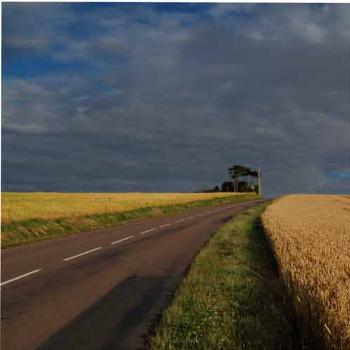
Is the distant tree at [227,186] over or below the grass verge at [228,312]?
over

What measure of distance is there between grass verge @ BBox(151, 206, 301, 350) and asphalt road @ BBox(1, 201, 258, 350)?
0.47 m

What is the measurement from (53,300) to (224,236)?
12942 millimetres

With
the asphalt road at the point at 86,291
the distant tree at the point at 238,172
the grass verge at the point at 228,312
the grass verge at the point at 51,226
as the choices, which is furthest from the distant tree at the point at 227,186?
the grass verge at the point at 228,312

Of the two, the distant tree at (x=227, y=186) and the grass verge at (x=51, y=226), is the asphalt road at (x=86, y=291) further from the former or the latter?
the distant tree at (x=227, y=186)

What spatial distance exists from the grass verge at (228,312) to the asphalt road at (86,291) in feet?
1.55

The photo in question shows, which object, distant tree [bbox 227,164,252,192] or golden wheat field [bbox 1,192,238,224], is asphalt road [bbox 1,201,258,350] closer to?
golden wheat field [bbox 1,192,238,224]

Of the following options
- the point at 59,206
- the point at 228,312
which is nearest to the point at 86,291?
the point at 228,312

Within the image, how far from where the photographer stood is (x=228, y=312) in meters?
8.87

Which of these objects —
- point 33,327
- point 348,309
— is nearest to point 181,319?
point 33,327

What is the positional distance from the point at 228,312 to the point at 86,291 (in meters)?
3.80

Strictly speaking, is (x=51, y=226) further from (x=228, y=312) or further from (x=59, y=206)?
(x=228, y=312)

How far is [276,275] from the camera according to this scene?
39.7 feet

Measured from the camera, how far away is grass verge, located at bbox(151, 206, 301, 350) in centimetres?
725

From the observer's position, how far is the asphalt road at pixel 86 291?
26.8 ft
